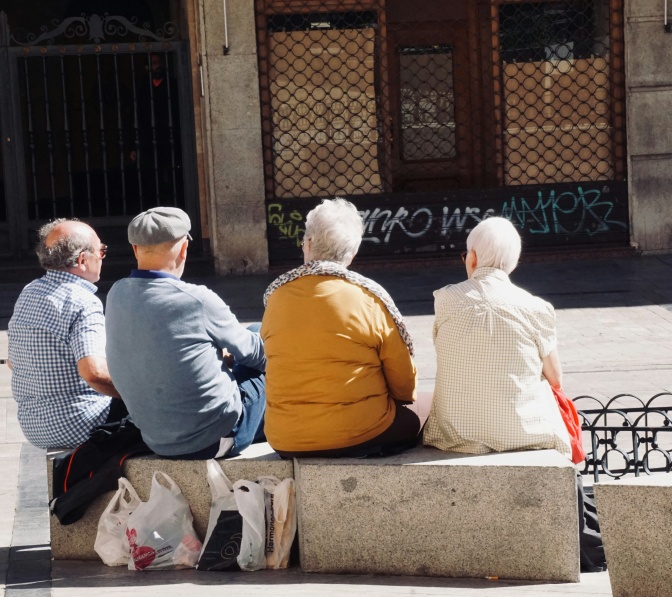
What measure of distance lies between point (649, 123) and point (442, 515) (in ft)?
29.2

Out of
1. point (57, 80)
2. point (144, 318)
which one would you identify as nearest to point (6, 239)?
point (57, 80)

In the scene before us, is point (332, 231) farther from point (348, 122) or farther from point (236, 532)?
point (348, 122)

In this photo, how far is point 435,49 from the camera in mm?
12836

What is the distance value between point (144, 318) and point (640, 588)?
197 centimetres

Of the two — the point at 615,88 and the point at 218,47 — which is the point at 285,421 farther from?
the point at 615,88

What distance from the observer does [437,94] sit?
42.3 feet

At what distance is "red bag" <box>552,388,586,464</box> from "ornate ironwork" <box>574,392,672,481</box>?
16.8 inches

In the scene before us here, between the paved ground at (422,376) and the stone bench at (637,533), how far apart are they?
29 centimetres

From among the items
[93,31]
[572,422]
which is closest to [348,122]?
[93,31]

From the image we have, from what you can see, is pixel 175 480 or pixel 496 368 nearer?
pixel 496 368

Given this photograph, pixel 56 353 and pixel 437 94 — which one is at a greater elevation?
pixel 437 94

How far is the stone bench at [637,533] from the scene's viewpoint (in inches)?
157

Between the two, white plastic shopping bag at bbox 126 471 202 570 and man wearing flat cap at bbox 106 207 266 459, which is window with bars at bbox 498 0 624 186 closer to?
man wearing flat cap at bbox 106 207 266 459

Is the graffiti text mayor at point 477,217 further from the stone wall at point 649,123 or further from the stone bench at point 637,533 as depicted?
the stone bench at point 637,533
